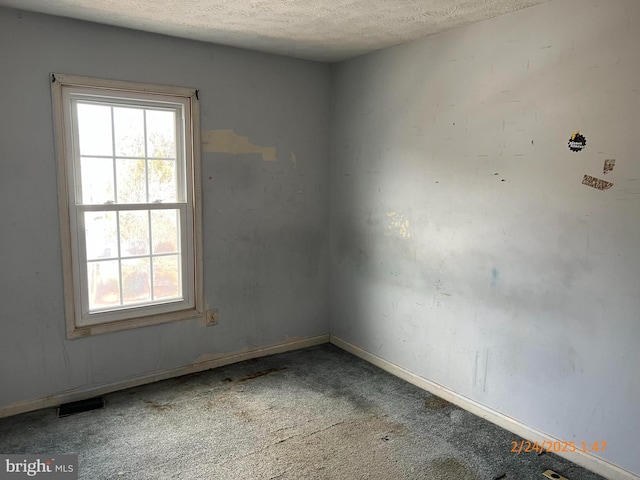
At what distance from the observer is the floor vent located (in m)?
2.96

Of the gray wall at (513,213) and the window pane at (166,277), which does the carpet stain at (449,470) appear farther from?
the window pane at (166,277)

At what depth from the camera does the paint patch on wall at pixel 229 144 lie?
11.4 ft

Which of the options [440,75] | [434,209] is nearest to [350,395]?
[434,209]

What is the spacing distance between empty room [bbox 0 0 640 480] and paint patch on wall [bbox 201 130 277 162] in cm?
2

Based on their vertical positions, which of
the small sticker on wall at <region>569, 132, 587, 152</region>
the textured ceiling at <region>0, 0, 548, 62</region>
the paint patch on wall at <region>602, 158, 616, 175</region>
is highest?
the textured ceiling at <region>0, 0, 548, 62</region>

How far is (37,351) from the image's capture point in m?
2.99

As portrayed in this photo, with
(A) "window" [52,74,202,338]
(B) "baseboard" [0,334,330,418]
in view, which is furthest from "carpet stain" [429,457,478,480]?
(A) "window" [52,74,202,338]

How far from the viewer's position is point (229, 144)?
3.58 m

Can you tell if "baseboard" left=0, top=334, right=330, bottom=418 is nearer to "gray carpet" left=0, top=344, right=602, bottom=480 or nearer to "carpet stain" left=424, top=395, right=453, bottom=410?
"gray carpet" left=0, top=344, right=602, bottom=480

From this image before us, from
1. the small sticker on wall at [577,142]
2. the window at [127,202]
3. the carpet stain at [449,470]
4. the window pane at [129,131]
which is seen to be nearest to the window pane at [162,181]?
the window at [127,202]

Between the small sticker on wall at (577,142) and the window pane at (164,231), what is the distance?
8.46ft

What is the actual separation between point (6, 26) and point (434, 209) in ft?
9.36

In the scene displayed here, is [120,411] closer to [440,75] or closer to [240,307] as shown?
[240,307]

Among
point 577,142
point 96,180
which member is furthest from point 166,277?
point 577,142
